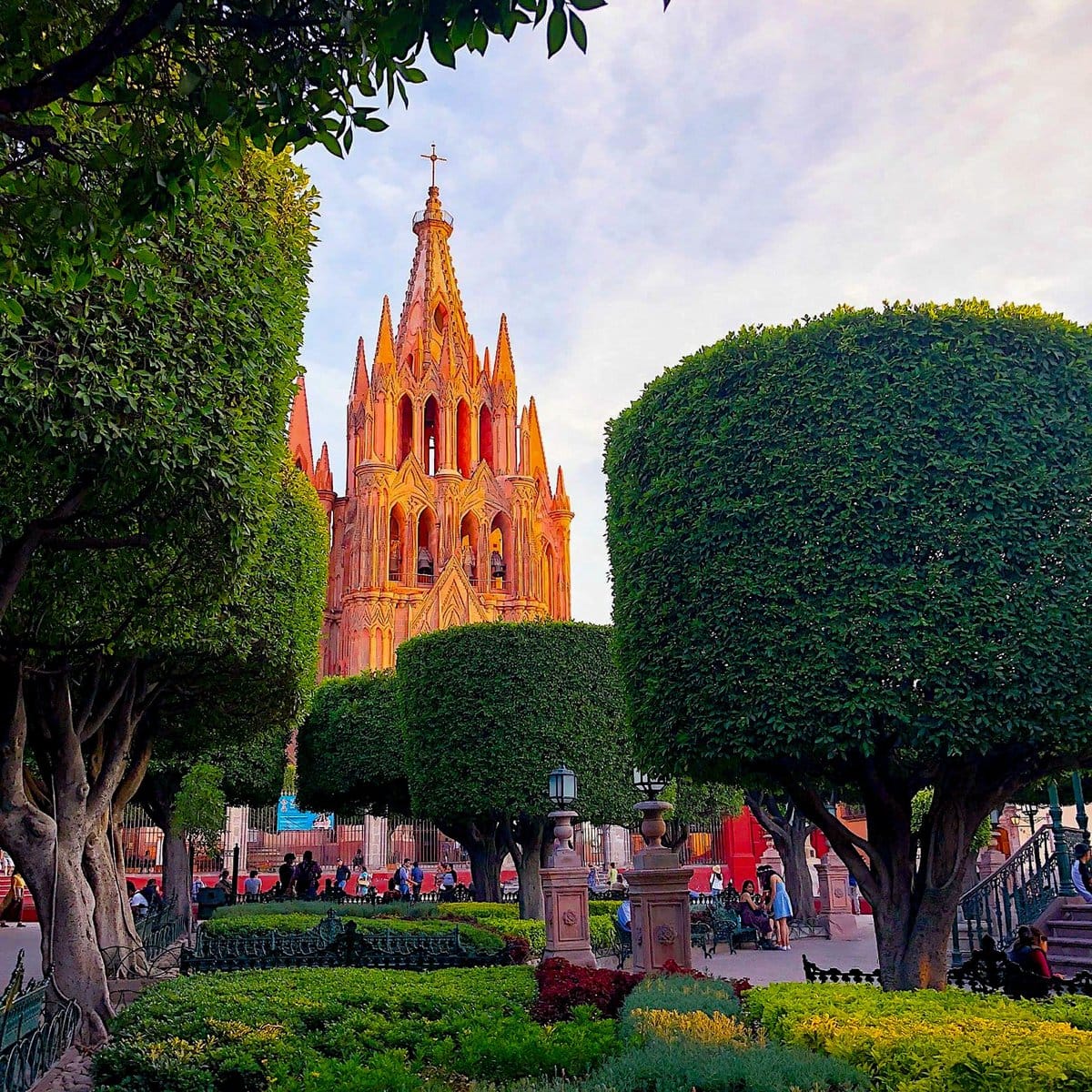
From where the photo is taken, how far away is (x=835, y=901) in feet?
93.0

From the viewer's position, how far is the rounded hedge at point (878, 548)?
398 inches

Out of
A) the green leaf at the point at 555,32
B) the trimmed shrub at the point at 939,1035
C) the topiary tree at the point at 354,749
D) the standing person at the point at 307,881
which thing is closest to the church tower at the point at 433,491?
the topiary tree at the point at 354,749

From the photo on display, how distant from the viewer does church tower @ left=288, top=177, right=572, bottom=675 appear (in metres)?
56.6

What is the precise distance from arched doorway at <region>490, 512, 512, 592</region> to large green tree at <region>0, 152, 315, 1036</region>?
1874 inches

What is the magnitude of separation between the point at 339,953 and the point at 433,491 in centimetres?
4516

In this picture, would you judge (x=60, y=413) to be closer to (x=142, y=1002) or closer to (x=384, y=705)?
(x=142, y=1002)

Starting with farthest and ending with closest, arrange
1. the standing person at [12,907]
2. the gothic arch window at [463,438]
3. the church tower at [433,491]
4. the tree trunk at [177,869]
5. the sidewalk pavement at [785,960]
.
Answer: the gothic arch window at [463,438]
the church tower at [433,491]
the standing person at [12,907]
the tree trunk at [177,869]
the sidewalk pavement at [785,960]

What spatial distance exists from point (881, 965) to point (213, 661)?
9.90 meters

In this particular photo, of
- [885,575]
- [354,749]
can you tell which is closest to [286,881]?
[354,749]

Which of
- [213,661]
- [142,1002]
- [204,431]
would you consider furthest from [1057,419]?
[213,661]

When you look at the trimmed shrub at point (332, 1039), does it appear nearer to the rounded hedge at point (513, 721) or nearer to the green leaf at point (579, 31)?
the green leaf at point (579, 31)

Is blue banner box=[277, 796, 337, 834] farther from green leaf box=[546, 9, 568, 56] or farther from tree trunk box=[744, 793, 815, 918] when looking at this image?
green leaf box=[546, 9, 568, 56]

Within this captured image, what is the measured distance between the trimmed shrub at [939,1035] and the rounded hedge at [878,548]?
2608 millimetres

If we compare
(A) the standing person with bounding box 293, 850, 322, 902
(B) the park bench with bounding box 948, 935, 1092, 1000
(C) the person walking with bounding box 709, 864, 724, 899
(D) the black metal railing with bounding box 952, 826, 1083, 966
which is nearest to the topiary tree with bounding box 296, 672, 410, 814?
(A) the standing person with bounding box 293, 850, 322, 902
